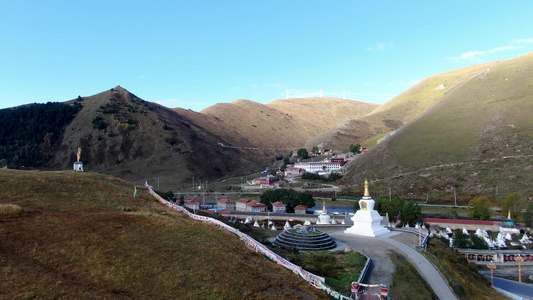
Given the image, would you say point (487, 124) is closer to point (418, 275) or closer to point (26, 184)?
point (418, 275)

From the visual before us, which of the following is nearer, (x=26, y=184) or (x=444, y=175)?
(x=26, y=184)

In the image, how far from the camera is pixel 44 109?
12688 centimetres

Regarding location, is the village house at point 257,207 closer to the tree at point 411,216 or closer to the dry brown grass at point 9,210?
the tree at point 411,216

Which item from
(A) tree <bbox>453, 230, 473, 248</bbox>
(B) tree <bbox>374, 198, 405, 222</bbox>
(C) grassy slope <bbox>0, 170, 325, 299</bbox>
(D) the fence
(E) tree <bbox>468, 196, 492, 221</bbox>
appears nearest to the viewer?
(C) grassy slope <bbox>0, 170, 325, 299</bbox>

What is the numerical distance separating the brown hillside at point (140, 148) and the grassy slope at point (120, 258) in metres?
78.3

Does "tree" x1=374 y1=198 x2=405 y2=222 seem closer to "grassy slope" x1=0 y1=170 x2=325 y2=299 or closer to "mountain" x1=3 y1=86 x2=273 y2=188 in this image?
"grassy slope" x1=0 y1=170 x2=325 y2=299

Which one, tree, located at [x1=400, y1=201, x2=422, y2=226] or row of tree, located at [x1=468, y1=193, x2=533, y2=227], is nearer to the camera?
tree, located at [x1=400, y1=201, x2=422, y2=226]

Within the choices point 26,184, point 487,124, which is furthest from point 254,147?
point 26,184

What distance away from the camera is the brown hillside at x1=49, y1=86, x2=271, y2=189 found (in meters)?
105

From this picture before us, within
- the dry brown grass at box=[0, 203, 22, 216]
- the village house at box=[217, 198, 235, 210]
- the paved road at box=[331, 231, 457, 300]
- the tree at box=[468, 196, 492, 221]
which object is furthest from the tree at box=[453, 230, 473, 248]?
the dry brown grass at box=[0, 203, 22, 216]

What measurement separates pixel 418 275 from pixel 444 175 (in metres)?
61.6

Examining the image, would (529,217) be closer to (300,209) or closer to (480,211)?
(480,211)

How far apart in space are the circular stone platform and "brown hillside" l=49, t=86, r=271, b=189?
72.6 meters

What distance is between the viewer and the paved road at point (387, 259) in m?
19.7
